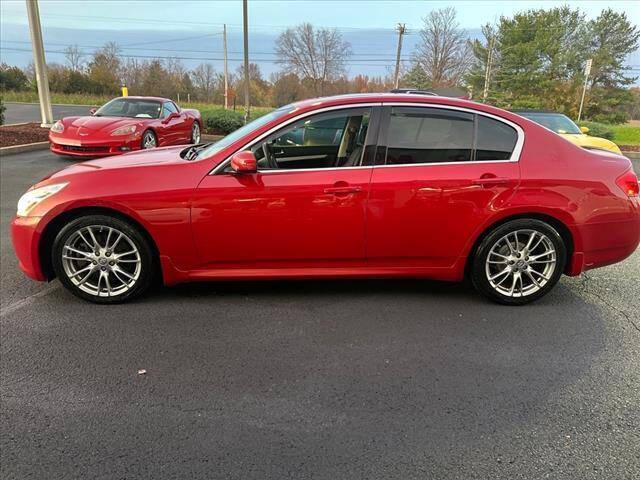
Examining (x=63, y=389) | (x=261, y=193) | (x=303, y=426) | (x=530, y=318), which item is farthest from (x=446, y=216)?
(x=63, y=389)

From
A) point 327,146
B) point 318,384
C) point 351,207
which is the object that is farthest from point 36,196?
point 318,384

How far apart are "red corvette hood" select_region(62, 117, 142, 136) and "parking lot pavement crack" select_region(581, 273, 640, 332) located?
30.5ft

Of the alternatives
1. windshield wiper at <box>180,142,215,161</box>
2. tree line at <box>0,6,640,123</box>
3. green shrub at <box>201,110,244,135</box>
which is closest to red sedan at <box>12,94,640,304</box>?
windshield wiper at <box>180,142,215,161</box>

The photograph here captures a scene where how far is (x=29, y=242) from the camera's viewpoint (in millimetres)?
3691

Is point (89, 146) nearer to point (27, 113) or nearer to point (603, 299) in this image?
point (603, 299)

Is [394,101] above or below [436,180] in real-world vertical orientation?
above

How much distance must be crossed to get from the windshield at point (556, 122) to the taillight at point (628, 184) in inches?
272

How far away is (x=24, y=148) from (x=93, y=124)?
2652 millimetres

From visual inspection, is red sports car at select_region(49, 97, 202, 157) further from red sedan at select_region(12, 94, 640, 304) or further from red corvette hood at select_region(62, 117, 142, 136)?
red sedan at select_region(12, 94, 640, 304)

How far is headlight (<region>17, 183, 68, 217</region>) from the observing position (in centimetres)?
371

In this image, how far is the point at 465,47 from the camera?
174 feet

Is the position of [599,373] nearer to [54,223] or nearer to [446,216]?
[446,216]

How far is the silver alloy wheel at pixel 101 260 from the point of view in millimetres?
3721

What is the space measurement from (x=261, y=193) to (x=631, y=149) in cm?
1853
